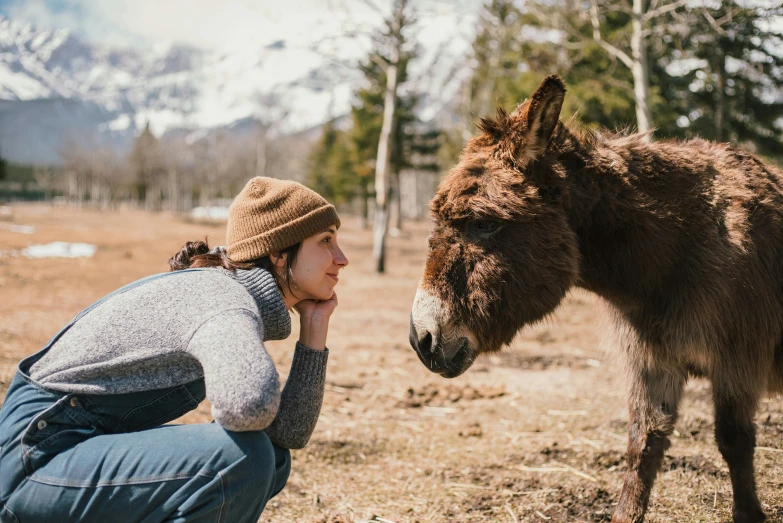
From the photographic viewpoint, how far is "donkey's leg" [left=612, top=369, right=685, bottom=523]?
9.78ft

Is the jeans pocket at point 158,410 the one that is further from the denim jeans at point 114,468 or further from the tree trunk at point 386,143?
the tree trunk at point 386,143

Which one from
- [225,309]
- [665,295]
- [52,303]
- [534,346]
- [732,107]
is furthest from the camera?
[732,107]

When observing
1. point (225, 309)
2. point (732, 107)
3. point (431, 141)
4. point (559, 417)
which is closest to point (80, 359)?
point (225, 309)

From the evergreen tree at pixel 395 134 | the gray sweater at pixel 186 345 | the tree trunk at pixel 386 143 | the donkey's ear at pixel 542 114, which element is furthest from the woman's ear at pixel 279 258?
the evergreen tree at pixel 395 134

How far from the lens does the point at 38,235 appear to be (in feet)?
80.5

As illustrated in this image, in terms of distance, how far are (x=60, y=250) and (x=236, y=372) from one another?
20.6m

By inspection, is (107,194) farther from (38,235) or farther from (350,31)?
(350,31)

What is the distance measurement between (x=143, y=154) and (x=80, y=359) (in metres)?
69.5

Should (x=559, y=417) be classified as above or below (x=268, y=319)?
below

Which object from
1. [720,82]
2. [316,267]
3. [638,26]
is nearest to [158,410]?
[316,267]

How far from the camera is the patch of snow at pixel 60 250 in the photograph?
1775 cm

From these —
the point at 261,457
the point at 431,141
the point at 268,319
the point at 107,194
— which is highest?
the point at 431,141

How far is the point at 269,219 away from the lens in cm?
228

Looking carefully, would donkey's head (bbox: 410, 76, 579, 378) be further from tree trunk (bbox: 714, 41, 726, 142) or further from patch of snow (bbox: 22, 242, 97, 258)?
patch of snow (bbox: 22, 242, 97, 258)
